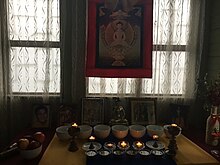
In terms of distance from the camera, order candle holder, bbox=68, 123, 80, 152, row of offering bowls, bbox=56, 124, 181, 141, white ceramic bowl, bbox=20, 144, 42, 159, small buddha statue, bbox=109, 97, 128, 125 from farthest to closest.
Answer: small buddha statue, bbox=109, 97, 128, 125, row of offering bowls, bbox=56, 124, 181, 141, candle holder, bbox=68, 123, 80, 152, white ceramic bowl, bbox=20, 144, 42, 159

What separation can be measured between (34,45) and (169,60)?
1205mm

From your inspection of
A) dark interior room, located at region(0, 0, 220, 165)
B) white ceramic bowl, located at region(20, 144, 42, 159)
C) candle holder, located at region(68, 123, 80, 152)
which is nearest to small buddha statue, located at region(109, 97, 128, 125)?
dark interior room, located at region(0, 0, 220, 165)

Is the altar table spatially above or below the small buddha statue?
below

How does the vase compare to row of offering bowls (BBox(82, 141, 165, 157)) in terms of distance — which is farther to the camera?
the vase

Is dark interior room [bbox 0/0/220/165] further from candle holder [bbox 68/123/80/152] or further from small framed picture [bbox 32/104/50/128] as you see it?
candle holder [bbox 68/123/80/152]

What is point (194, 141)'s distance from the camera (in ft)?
5.01

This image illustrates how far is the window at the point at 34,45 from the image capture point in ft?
5.59

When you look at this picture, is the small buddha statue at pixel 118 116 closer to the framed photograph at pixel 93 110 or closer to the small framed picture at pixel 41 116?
the framed photograph at pixel 93 110

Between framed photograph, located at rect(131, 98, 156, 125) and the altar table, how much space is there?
34 centimetres

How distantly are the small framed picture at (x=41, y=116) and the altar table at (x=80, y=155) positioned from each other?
300 millimetres

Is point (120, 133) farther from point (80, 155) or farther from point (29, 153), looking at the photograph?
point (29, 153)

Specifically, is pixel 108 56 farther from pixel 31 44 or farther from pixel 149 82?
pixel 31 44

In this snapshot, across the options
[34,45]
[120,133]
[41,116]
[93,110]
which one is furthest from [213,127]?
[34,45]

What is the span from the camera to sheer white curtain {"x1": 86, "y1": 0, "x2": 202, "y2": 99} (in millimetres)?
1772
